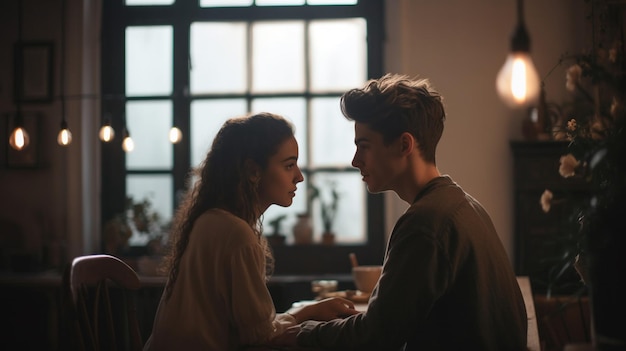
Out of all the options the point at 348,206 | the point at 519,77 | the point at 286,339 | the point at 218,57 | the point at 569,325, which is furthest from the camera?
the point at 218,57

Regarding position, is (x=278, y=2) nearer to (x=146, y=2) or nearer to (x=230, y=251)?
(x=146, y=2)

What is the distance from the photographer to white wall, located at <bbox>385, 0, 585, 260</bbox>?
530 centimetres

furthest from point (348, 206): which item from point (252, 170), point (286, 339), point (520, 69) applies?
point (286, 339)

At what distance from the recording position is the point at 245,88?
19.1 feet

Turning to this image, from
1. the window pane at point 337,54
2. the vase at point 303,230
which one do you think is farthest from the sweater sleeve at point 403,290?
the window pane at point 337,54

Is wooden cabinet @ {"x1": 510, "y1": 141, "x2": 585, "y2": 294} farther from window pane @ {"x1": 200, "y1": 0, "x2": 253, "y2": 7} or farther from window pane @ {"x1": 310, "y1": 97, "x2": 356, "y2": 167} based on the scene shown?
window pane @ {"x1": 200, "y1": 0, "x2": 253, "y2": 7}

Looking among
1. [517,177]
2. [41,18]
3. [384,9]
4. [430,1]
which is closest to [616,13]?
[517,177]

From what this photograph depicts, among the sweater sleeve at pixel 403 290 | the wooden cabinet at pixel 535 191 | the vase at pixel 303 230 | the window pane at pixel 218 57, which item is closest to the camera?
the sweater sleeve at pixel 403 290

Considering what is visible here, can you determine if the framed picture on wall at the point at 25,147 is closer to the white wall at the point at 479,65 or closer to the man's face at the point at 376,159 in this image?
the white wall at the point at 479,65

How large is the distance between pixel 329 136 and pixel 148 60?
4.70ft

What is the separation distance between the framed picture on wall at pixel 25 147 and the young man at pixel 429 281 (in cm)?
412

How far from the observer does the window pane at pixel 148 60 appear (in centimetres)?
591

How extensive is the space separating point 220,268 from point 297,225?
350 centimetres

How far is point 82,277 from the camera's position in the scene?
2.24 metres
